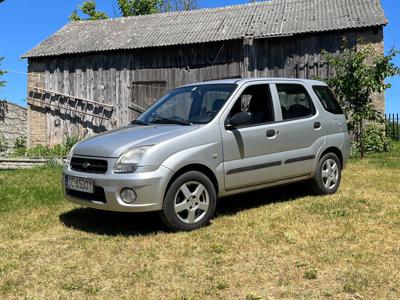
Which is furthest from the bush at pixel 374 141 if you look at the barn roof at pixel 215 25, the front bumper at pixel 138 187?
the front bumper at pixel 138 187

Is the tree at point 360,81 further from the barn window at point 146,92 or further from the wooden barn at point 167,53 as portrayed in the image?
the barn window at point 146,92

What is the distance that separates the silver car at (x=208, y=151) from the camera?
206 inches

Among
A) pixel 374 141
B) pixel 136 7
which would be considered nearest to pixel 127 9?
pixel 136 7

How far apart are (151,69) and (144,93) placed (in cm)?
89

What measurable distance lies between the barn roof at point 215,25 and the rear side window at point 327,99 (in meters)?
7.48

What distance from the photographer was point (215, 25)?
55.2 ft

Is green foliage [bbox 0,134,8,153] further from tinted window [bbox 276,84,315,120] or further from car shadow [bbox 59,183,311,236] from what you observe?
tinted window [bbox 276,84,315,120]

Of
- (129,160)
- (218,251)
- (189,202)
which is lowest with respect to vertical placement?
(218,251)

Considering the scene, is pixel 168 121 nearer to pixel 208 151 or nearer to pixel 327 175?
pixel 208 151

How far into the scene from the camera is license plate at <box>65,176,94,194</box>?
5.41 metres

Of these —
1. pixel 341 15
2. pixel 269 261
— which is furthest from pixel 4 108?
pixel 269 261

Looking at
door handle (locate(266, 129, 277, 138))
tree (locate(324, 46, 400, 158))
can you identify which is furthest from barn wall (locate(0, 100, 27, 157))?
door handle (locate(266, 129, 277, 138))

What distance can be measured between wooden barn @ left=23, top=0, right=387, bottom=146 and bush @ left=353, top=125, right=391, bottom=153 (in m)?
0.82

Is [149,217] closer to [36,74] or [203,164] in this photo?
[203,164]
